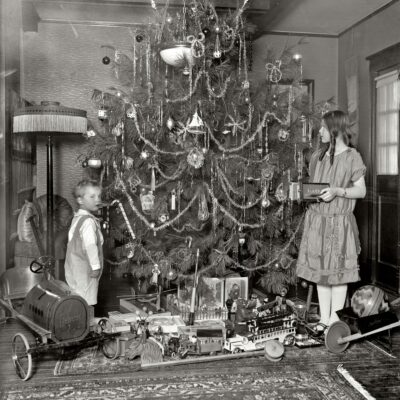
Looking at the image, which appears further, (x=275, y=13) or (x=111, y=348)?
(x=275, y=13)

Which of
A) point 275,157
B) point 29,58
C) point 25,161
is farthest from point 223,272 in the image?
point 29,58

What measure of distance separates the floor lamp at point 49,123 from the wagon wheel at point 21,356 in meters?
0.62

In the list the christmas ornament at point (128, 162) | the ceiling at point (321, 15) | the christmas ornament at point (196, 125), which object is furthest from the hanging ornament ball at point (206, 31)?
the christmas ornament at point (128, 162)

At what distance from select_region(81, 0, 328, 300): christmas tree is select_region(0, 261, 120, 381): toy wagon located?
3.23ft

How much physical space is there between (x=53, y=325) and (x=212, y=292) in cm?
144

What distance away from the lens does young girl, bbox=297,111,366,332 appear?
2979mm

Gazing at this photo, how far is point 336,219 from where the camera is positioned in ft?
9.85

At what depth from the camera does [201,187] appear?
11.7 feet

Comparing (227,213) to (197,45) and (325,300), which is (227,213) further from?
(197,45)

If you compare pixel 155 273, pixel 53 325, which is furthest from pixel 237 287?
pixel 53 325

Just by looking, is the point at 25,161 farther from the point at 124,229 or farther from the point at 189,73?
the point at 189,73

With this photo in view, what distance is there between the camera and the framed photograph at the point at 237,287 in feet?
11.5

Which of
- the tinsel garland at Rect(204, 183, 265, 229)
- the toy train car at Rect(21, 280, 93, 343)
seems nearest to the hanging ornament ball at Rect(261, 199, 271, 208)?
the tinsel garland at Rect(204, 183, 265, 229)

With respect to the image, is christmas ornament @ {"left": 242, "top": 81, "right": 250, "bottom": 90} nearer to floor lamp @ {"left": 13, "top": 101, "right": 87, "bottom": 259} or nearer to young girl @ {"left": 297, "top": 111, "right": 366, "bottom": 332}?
young girl @ {"left": 297, "top": 111, "right": 366, "bottom": 332}
